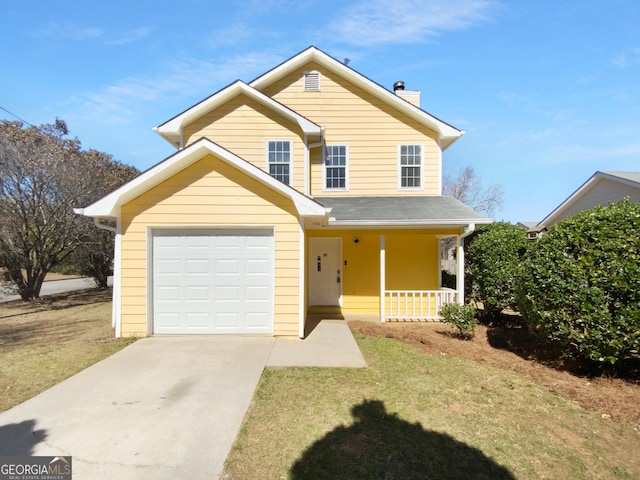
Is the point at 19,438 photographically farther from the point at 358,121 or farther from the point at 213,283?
the point at 358,121

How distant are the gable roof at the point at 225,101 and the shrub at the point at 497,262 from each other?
5852mm

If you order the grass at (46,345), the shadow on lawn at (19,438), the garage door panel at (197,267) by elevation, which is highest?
the garage door panel at (197,267)

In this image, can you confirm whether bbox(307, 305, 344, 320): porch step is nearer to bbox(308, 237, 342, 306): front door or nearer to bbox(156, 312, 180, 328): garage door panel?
bbox(308, 237, 342, 306): front door

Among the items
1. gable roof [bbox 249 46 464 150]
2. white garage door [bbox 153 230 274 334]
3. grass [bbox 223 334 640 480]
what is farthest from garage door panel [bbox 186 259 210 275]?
gable roof [bbox 249 46 464 150]

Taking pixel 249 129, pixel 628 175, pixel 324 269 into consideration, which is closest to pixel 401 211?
pixel 324 269

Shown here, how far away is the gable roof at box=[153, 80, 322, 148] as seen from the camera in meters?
9.66

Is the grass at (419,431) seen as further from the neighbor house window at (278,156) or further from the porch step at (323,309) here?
the neighbor house window at (278,156)

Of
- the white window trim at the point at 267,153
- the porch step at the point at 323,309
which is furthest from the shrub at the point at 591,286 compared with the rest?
the white window trim at the point at 267,153

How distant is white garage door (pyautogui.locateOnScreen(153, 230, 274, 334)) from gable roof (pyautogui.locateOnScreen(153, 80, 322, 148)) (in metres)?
4.13

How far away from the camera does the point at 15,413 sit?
405cm

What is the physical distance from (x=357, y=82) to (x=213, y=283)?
26.8ft

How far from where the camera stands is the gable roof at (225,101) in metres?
9.66

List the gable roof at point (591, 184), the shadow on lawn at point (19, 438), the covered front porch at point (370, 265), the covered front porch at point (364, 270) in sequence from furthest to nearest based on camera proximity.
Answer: the gable roof at point (591, 184)
the covered front porch at point (364, 270)
the covered front porch at point (370, 265)
the shadow on lawn at point (19, 438)

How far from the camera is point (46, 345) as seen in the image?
280 inches
